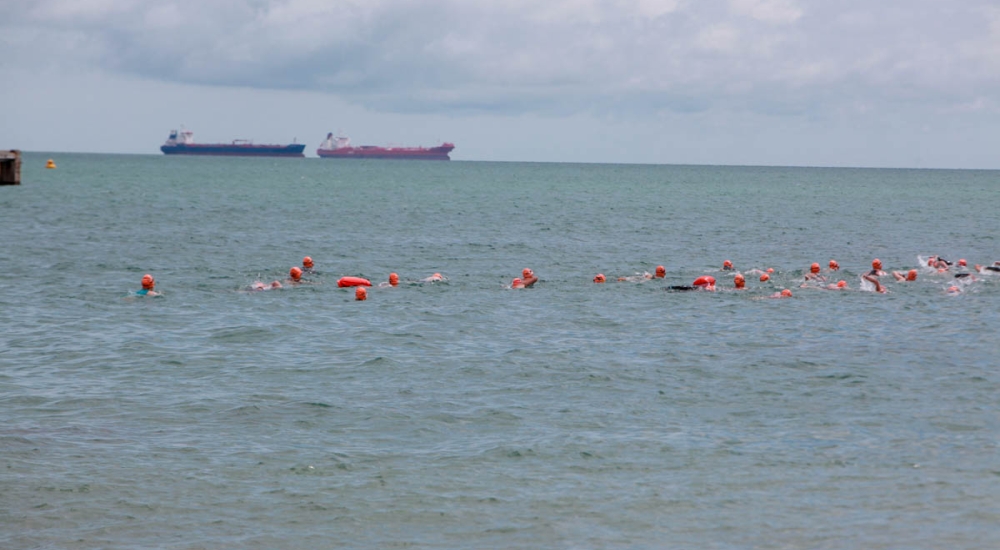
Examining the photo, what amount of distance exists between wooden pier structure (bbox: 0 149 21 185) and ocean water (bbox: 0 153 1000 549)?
3941 mm

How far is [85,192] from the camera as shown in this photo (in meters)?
87.9

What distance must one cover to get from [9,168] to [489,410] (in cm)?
811

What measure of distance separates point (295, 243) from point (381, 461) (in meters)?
32.8

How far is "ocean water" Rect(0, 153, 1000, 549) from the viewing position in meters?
12.4

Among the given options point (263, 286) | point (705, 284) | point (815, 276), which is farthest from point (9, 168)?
point (815, 276)

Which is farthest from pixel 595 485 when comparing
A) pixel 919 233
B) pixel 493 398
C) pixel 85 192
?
pixel 85 192

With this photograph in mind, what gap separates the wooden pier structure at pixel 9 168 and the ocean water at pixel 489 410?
3941 mm

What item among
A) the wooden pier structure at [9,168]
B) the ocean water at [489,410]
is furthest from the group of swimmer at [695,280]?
the wooden pier structure at [9,168]

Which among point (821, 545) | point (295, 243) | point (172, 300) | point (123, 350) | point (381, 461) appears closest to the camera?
point (821, 545)

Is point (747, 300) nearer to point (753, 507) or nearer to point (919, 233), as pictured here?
point (753, 507)

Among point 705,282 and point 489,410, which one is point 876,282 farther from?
point 489,410

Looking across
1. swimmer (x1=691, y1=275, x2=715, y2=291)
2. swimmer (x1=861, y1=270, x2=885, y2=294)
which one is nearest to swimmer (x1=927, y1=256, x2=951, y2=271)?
swimmer (x1=861, y1=270, x2=885, y2=294)

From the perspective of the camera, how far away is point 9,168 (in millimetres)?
12445

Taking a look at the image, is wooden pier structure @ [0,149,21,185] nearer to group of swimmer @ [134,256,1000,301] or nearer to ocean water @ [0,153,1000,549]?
ocean water @ [0,153,1000,549]
